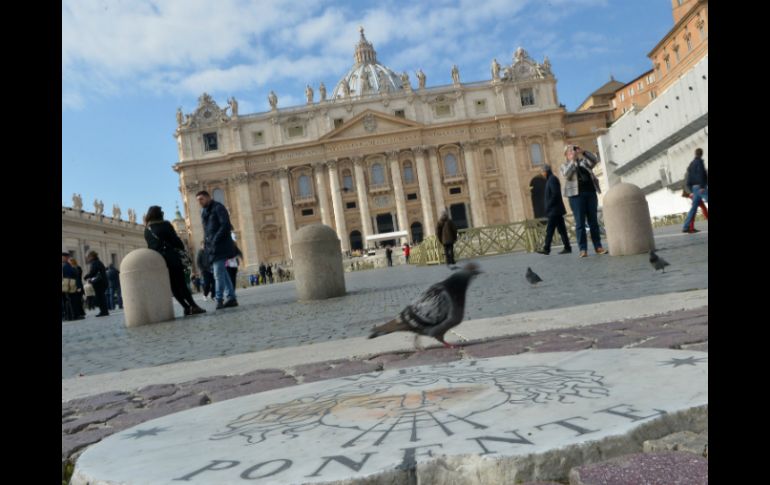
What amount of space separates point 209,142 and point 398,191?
1935 centimetres

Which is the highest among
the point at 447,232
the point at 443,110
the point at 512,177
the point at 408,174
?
the point at 443,110

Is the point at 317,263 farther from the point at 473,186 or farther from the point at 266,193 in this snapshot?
the point at 266,193

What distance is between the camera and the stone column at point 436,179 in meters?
63.5

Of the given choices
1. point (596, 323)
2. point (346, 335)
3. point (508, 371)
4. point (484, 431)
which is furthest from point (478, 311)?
point (484, 431)

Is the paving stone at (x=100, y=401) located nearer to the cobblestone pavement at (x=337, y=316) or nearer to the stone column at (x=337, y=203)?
the cobblestone pavement at (x=337, y=316)

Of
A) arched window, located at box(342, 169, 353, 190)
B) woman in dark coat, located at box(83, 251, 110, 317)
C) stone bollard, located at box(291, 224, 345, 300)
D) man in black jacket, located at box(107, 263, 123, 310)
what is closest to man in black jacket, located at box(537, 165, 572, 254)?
stone bollard, located at box(291, 224, 345, 300)

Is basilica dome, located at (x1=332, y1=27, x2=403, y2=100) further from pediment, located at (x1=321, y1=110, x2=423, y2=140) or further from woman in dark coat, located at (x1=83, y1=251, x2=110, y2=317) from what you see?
woman in dark coat, located at (x1=83, y1=251, x2=110, y2=317)

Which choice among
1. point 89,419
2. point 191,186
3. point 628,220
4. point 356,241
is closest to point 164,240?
point 628,220

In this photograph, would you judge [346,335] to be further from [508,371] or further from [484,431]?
[484,431]

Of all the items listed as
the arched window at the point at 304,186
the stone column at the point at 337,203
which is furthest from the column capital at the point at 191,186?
the stone column at the point at 337,203

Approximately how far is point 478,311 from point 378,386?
3300 mm

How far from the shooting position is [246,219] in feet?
208
